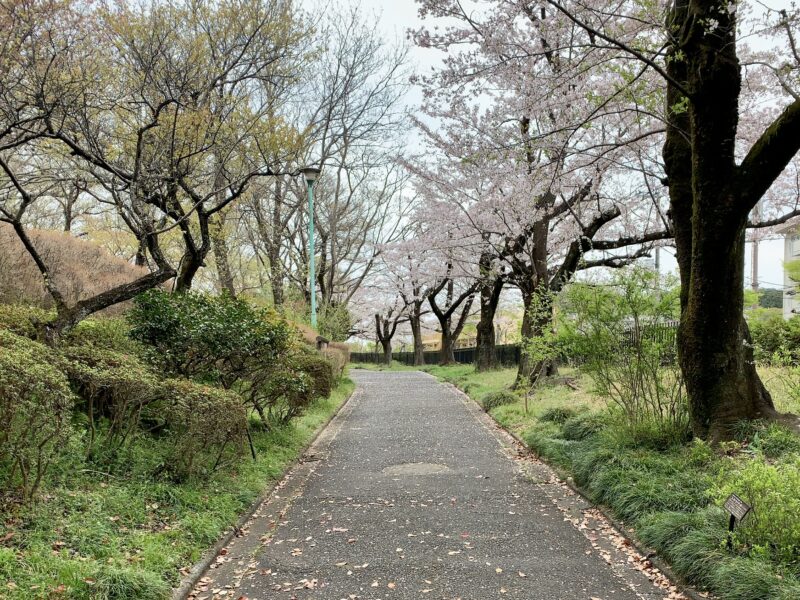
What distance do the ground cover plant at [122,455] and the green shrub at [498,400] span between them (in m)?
5.19

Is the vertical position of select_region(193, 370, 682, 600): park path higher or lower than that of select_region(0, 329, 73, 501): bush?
lower

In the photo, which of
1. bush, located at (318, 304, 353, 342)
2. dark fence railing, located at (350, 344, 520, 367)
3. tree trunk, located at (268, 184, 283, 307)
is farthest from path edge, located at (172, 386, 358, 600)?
dark fence railing, located at (350, 344, 520, 367)

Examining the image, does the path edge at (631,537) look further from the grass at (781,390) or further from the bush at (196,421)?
the bush at (196,421)

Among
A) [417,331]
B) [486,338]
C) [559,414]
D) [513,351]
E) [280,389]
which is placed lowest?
[513,351]

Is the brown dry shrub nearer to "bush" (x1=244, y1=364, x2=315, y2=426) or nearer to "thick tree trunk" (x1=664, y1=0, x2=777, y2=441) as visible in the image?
"bush" (x1=244, y1=364, x2=315, y2=426)

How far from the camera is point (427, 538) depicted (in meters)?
4.81

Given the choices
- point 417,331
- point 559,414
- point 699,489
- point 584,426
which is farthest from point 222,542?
point 417,331

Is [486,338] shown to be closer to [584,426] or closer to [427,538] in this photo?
[584,426]

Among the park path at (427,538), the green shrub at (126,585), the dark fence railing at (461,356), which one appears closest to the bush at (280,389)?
the park path at (427,538)

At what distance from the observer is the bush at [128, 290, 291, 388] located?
7102 millimetres

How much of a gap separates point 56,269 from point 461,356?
105 feet

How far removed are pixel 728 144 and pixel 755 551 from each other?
155 inches

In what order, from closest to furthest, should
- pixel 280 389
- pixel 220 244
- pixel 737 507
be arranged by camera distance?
pixel 737 507
pixel 280 389
pixel 220 244

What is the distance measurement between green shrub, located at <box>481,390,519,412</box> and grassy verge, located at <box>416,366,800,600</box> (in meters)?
3.30
